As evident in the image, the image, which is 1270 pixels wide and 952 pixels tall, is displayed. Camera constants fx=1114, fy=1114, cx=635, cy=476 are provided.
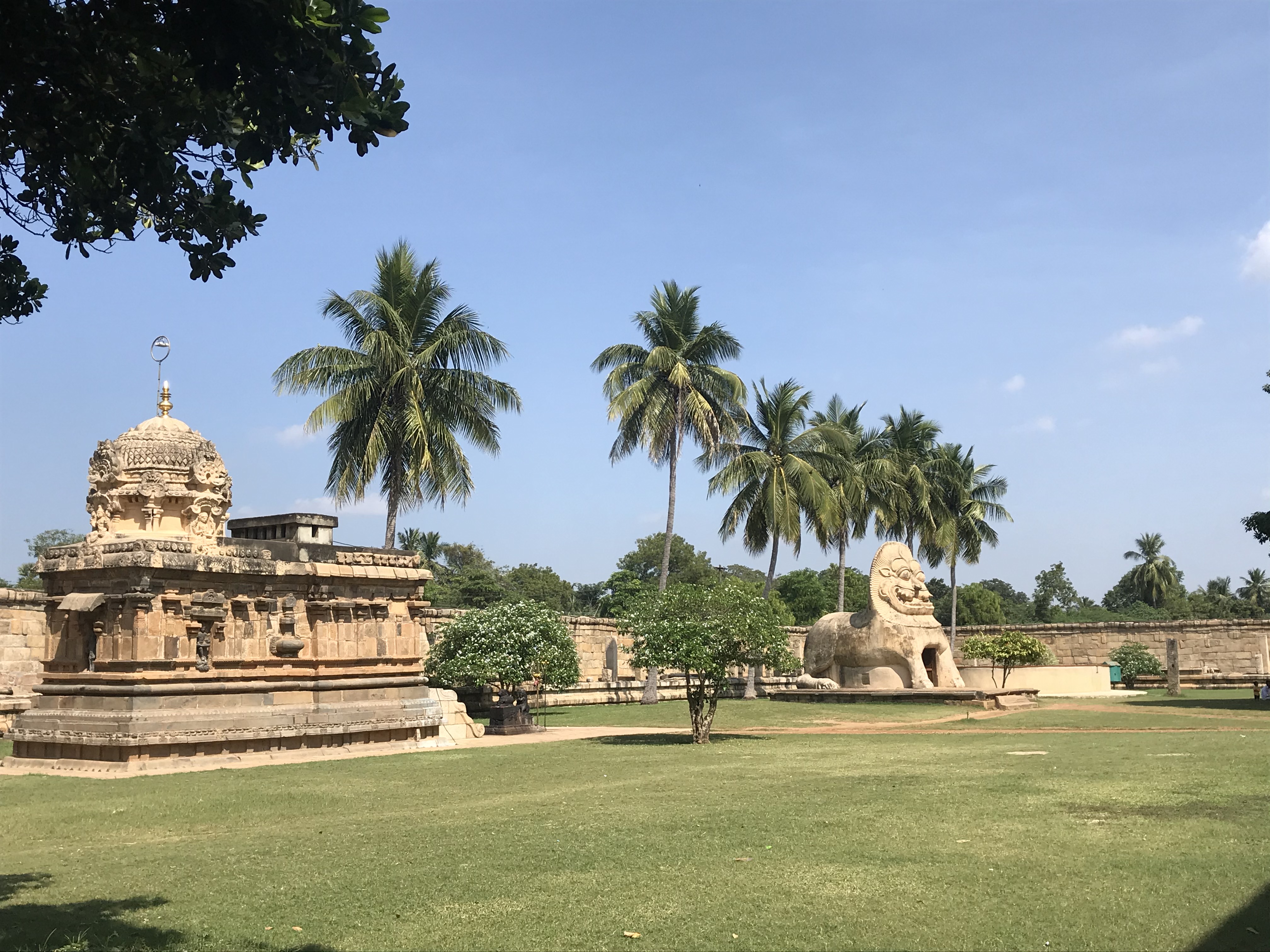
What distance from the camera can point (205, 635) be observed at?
1647 cm

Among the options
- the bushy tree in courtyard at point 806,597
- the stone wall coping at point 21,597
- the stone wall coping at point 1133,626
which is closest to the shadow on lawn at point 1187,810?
the stone wall coping at point 21,597

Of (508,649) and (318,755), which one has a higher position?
(508,649)

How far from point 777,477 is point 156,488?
2227 cm

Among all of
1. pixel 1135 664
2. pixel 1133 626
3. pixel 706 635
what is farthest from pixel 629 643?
pixel 1133 626

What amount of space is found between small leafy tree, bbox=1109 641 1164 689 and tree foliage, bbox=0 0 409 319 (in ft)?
123

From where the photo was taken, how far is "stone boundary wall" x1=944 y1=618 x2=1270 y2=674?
38.2 meters

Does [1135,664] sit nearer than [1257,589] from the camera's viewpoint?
Yes

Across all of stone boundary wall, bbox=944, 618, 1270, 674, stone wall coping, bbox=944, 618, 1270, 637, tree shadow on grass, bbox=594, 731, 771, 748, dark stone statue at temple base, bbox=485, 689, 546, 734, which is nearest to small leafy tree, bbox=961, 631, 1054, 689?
stone wall coping, bbox=944, 618, 1270, 637

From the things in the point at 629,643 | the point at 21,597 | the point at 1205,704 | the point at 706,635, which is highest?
the point at 21,597

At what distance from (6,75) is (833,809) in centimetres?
827

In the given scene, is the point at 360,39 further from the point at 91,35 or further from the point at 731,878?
the point at 731,878

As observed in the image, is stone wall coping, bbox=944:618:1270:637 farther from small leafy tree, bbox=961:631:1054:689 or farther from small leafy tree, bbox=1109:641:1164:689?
small leafy tree, bbox=961:631:1054:689

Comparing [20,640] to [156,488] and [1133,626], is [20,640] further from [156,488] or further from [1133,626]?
[1133,626]

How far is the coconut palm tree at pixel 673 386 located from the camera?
3170cm
